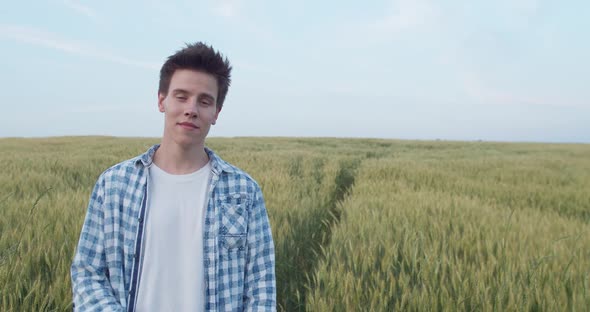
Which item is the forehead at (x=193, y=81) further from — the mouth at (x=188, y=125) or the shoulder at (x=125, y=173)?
the shoulder at (x=125, y=173)

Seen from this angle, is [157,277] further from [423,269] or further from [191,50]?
[423,269]

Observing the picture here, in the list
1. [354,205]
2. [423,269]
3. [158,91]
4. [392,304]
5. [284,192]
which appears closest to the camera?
[158,91]

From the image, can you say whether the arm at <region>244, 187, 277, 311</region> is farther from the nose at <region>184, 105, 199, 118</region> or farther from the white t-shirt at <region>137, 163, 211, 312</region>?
the nose at <region>184, 105, 199, 118</region>

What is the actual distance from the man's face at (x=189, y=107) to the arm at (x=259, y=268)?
1.37ft

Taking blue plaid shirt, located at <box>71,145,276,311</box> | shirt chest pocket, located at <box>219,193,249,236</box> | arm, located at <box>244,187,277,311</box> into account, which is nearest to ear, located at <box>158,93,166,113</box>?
blue plaid shirt, located at <box>71,145,276,311</box>

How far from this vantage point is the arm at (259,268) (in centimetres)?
148

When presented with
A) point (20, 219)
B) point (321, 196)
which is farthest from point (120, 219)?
point (321, 196)

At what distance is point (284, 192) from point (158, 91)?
9.72ft

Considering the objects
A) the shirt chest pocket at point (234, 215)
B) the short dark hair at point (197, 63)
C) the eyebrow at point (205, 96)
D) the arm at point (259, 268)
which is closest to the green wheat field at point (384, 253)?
the arm at point (259, 268)

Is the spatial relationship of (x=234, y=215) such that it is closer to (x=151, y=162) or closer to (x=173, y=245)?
(x=173, y=245)

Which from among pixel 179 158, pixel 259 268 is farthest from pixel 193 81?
pixel 259 268

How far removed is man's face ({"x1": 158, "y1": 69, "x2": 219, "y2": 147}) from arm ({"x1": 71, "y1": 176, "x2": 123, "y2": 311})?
0.40m

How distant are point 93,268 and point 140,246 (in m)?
0.19

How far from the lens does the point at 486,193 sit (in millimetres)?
5777
